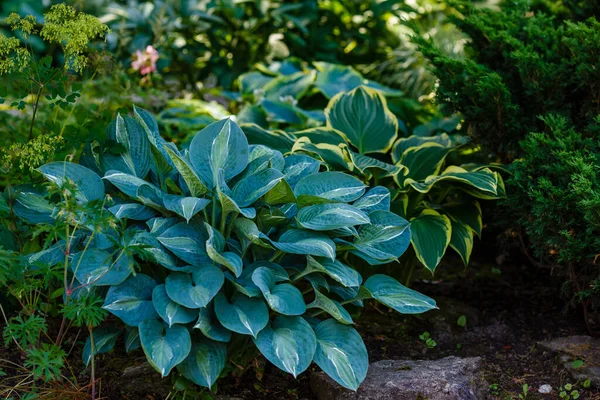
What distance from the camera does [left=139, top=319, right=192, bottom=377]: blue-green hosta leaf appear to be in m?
1.83

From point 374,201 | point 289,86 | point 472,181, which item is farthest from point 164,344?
point 289,86

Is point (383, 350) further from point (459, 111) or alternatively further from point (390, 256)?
point (459, 111)

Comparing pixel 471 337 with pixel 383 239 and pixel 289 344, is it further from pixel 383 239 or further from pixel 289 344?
pixel 289 344

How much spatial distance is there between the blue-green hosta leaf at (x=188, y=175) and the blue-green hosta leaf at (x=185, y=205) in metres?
0.06

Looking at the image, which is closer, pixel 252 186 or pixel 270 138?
pixel 252 186

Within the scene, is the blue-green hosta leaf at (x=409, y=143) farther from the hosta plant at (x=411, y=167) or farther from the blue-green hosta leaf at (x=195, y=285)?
the blue-green hosta leaf at (x=195, y=285)

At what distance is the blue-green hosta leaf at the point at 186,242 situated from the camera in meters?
2.04

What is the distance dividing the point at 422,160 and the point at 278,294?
1.23m

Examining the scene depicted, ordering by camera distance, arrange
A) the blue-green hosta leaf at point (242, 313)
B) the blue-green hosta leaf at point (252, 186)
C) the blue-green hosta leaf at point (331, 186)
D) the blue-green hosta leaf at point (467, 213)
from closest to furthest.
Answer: the blue-green hosta leaf at point (242, 313) < the blue-green hosta leaf at point (252, 186) < the blue-green hosta leaf at point (331, 186) < the blue-green hosta leaf at point (467, 213)

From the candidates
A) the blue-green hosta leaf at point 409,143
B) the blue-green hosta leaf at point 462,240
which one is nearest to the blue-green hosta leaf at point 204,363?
the blue-green hosta leaf at point 462,240

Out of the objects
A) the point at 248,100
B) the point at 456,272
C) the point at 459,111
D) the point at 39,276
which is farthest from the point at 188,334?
the point at 248,100

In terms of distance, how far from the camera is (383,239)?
2252mm

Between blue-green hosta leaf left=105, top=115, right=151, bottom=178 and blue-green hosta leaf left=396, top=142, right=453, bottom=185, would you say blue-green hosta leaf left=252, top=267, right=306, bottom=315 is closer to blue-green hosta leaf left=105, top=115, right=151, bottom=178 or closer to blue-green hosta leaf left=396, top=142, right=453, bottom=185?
blue-green hosta leaf left=105, top=115, right=151, bottom=178

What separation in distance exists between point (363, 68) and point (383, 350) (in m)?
3.60
